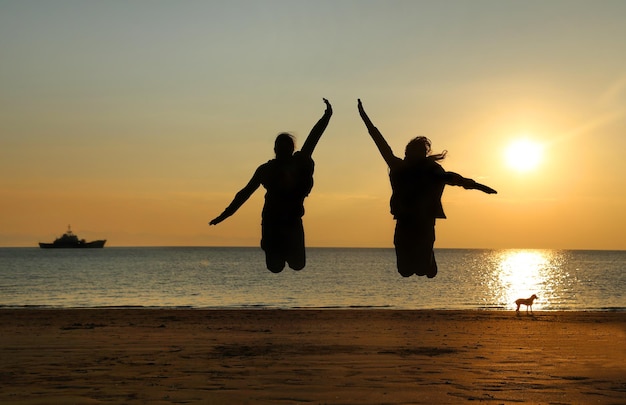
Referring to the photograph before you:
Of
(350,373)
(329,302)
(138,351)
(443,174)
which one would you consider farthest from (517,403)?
(329,302)

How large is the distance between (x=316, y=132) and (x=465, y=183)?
6.89ft

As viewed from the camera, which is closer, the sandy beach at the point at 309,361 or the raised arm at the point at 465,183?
the raised arm at the point at 465,183

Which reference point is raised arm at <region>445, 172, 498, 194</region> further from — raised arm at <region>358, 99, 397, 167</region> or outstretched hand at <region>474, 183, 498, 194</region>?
raised arm at <region>358, 99, 397, 167</region>

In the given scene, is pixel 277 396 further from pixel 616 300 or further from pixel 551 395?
pixel 616 300

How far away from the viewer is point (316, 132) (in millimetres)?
10586

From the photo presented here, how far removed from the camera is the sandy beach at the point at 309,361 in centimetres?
2075

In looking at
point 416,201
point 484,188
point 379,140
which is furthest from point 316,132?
point 484,188

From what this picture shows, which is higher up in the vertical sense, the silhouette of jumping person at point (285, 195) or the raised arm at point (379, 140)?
the raised arm at point (379, 140)

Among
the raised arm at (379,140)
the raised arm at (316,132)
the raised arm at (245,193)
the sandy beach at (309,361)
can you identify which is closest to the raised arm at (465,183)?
the raised arm at (379,140)

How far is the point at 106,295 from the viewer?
8981 cm

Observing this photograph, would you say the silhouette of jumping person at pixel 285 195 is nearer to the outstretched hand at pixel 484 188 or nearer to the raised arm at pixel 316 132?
the raised arm at pixel 316 132

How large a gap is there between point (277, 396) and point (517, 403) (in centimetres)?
608

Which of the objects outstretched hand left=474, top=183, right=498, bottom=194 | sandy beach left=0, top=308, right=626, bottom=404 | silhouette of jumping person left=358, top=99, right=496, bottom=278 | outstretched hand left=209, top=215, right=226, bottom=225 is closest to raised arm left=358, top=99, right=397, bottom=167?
silhouette of jumping person left=358, top=99, right=496, bottom=278

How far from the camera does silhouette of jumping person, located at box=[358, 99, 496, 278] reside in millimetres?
11086
